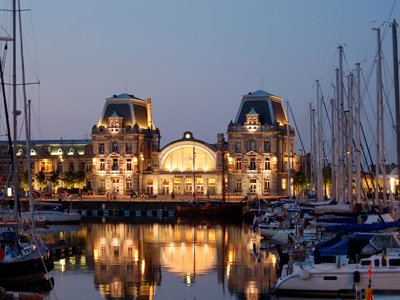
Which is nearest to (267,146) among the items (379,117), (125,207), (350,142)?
(125,207)

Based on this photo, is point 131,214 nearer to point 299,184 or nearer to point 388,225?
point 299,184

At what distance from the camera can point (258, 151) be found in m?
146

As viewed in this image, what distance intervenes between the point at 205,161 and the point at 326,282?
11311 centimetres

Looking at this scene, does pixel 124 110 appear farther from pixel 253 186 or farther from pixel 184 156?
pixel 253 186

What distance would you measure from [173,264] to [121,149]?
100m

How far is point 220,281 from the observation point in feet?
151

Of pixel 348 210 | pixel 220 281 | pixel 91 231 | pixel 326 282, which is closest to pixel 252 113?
pixel 91 231

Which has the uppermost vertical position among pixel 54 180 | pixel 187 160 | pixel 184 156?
pixel 184 156

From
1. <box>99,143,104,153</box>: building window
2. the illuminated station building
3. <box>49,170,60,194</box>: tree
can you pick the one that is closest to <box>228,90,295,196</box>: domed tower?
the illuminated station building

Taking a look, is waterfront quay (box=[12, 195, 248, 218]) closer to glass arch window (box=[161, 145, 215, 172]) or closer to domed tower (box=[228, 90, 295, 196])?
domed tower (box=[228, 90, 295, 196])

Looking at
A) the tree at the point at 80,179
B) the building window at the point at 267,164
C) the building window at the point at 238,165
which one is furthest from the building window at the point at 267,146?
the tree at the point at 80,179

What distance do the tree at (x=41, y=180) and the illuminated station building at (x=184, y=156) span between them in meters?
4.13

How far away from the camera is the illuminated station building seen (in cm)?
14538

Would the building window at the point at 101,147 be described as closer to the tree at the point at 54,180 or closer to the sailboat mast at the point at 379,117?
the tree at the point at 54,180
